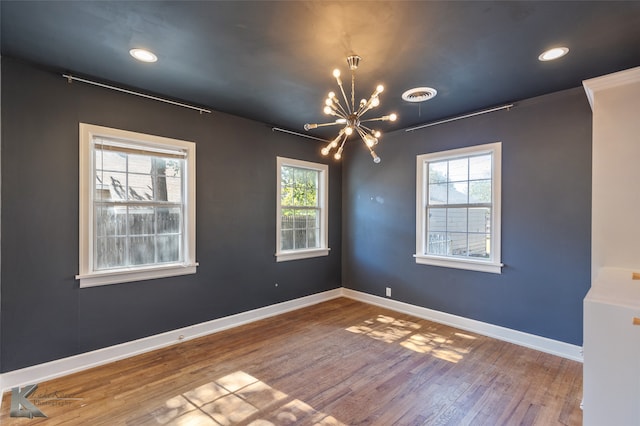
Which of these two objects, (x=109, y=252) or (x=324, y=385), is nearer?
(x=324, y=385)

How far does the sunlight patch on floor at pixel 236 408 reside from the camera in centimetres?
214

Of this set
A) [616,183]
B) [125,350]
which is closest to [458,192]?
[616,183]

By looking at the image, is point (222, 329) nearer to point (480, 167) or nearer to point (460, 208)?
point (460, 208)

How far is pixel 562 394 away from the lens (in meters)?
2.45

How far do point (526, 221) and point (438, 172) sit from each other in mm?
1226

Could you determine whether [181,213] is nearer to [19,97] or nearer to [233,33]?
[19,97]

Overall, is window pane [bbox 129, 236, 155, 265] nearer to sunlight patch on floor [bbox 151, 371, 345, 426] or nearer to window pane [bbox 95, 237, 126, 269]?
window pane [bbox 95, 237, 126, 269]

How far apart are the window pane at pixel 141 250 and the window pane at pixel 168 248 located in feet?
0.24

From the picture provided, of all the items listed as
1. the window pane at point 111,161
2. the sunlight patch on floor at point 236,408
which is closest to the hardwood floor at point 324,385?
the sunlight patch on floor at point 236,408

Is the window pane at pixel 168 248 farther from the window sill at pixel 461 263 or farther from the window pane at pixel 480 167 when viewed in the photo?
the window pane at pixel 480 167

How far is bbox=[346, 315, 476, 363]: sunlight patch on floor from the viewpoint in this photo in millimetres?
3197

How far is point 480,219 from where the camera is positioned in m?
3.75

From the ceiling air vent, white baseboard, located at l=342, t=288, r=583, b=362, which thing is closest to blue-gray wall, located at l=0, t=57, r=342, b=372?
white baseboard, located at l=342, t=288, r=583, b=362

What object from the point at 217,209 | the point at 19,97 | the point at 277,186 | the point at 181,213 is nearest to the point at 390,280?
the point at 277,186
